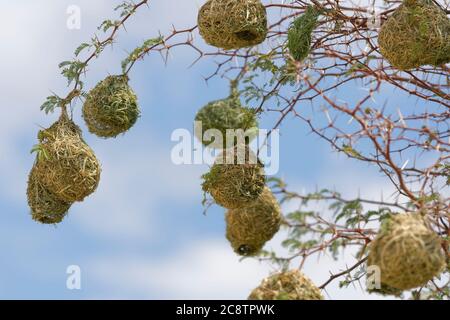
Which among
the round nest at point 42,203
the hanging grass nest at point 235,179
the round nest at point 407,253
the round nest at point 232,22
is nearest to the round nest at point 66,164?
the round nest at point 42,203

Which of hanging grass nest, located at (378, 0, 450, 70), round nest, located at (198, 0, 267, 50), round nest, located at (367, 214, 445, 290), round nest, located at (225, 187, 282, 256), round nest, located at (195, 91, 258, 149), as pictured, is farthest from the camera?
round nest, located at (195, 91, 258, 149)

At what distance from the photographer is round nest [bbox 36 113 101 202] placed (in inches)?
181

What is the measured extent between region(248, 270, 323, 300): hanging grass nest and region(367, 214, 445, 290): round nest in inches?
15.3

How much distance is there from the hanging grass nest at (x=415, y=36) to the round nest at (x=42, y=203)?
2.02 metres

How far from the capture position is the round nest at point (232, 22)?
4520mm

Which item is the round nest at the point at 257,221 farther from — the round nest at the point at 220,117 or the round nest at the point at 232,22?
the round nest at the point at 232,22

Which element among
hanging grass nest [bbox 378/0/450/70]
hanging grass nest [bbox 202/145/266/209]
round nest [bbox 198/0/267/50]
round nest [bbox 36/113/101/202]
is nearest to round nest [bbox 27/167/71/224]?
round nest [bbox 36/113/101/202]

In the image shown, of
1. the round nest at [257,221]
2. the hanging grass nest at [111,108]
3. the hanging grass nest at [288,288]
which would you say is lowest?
the hanging grass nest at [288,288]

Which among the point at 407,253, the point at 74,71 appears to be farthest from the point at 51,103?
the point at 407,253

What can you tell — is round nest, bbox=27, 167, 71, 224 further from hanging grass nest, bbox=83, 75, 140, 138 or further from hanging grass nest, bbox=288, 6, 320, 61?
hanging grass nest, bbox=288, 6, 320, 61

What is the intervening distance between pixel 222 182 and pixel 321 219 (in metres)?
0.61

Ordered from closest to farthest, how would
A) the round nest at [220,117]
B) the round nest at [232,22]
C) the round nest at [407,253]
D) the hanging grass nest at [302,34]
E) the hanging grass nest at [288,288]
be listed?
1. the round nest at [407,253]
2. the hanging grass nest at [288,288]
3. the round nest at [232,22]
4. the hanging grass nest at [302,34]
5. the round nest at [220,117]

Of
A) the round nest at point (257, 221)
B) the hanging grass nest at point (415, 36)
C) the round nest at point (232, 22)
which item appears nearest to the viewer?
the hanging grass nest at point (415, 36)
